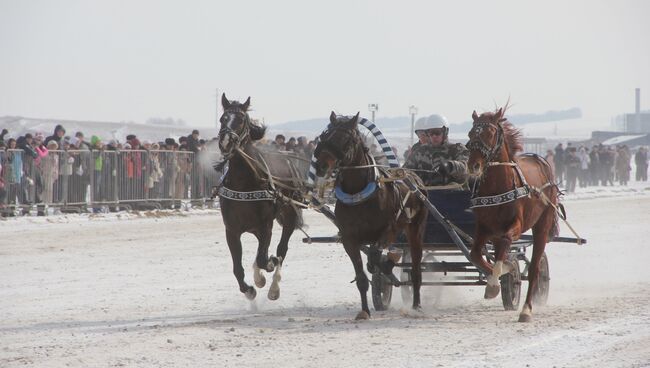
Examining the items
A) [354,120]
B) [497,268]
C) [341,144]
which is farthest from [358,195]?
[497,268]

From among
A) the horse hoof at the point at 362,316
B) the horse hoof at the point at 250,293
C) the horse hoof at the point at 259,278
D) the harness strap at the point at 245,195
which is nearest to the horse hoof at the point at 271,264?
the horse hoof at the point at 259,278

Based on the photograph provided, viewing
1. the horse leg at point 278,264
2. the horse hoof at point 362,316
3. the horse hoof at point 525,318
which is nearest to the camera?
the horse hoof at point 525,318

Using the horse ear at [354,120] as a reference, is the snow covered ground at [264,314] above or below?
below

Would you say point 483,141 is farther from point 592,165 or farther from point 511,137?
point 592,165

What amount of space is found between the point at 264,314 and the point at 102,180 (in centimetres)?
1267

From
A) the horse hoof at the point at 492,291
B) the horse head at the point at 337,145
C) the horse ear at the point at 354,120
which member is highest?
the horse ear at the point at 354,120

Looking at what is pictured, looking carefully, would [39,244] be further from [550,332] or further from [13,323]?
[550,332]

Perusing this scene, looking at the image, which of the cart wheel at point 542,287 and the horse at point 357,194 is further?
the cart wheel at point 542,287

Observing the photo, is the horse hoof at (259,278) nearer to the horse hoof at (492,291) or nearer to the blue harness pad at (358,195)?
the blue harness pad at (358,195)

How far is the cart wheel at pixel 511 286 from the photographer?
40.9 feet

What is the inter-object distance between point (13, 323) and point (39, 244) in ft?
26.9

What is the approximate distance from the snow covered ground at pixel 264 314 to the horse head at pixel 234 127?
176 cm

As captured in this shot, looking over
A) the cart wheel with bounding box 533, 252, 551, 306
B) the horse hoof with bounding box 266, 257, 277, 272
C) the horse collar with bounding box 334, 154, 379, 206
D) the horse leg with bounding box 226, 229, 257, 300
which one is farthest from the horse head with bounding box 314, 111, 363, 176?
the cart wheel with bounding box 533, 252, 551, 306

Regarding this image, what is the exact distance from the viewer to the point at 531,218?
12.0 meters
